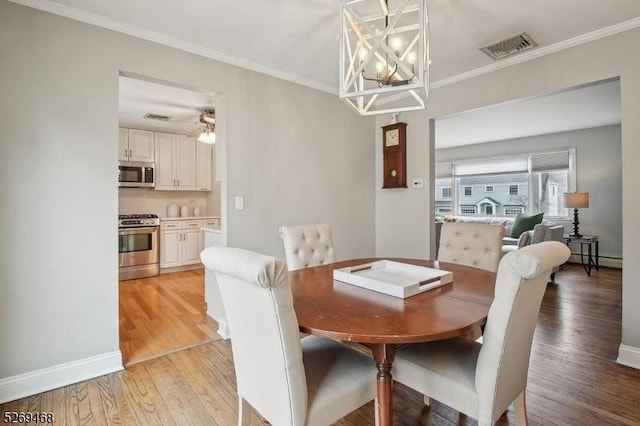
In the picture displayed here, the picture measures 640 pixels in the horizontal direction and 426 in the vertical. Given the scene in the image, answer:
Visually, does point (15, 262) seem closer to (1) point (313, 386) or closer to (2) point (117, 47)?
(2) point (117, 47)

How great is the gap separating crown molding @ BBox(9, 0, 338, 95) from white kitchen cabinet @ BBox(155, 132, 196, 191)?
3134 millimetres

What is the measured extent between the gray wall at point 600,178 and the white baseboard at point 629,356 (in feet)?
13.9

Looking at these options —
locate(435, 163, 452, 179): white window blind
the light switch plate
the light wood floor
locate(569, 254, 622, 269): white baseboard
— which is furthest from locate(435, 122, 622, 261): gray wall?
the light switch plate

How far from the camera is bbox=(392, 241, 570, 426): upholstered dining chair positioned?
3.53 ft

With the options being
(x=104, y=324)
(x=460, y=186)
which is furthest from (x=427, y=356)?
(x=460, y=186)

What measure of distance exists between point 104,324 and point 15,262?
25.5 inches

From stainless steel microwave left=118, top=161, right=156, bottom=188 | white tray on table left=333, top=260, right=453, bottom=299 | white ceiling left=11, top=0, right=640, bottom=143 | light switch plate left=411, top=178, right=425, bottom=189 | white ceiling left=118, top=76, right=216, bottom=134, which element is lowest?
white tray on table left=333, top=260, right=453, bottom=299

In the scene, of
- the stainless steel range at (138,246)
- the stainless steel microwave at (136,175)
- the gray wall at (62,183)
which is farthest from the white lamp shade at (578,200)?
the stainless steel microwave at (136,175)

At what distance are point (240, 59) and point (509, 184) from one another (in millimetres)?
6296

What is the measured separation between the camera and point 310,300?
1.40 m

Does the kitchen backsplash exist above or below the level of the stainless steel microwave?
below

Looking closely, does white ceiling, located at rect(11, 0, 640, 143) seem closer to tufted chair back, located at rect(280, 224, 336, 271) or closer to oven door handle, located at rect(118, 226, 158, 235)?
tufted chair back, located at rect(280, 224, 336, 271)

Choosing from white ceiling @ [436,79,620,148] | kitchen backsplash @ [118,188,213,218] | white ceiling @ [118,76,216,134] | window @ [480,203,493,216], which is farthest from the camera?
window @ [480,203,493,216]

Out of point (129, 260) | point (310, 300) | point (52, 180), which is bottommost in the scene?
point (129, 260)
